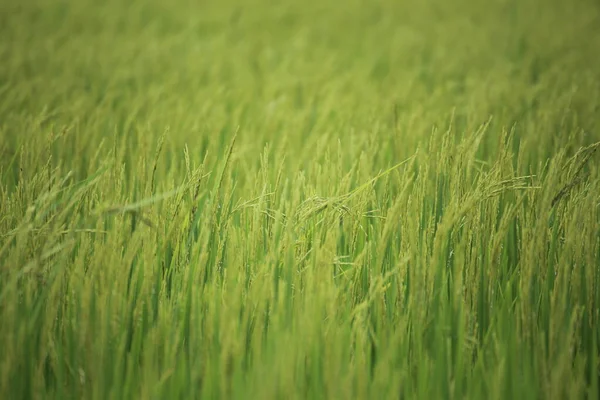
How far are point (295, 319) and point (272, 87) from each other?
7.60 feet

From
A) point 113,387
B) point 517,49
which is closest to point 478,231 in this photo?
point 113,387

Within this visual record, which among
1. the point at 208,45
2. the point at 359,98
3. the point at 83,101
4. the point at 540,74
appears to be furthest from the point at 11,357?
the point at 208,45

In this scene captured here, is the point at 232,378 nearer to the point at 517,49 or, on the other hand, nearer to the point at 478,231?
the point at 478,231

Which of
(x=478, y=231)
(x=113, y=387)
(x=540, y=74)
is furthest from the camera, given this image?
(x=540, y=74)

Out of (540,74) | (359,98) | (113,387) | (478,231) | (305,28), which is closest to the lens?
(113,387)

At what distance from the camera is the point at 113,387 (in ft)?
4.00

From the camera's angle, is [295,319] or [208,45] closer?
[295,319]

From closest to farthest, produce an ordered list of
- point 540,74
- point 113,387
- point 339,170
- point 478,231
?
point 113,387, point 478,231, point 339,170, point 540,74

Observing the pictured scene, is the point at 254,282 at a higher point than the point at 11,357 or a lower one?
higher

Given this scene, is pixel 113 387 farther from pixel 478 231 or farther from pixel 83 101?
pixel 83 101

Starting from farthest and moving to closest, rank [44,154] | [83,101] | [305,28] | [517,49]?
1. [305,28]
2. [517,49]
3. [83,101]
4. [44,154]

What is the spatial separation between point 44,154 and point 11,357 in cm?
80

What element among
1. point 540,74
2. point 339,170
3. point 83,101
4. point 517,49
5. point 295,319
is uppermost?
point 517,49

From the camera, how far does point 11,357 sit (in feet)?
4.07
